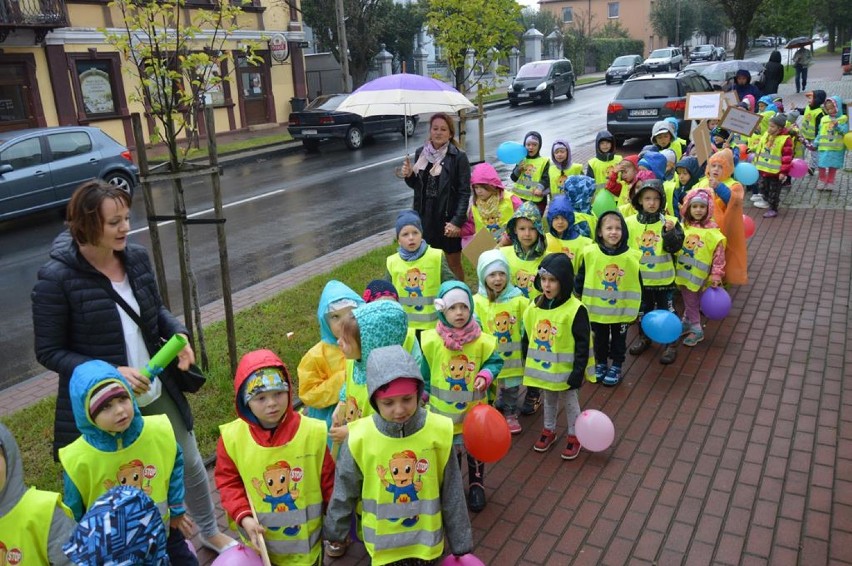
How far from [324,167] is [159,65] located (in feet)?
43.6

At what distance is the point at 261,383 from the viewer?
3.02 metres

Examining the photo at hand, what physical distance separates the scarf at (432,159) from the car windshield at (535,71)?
26996 millimetres

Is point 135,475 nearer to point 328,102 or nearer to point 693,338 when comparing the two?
point 693,338

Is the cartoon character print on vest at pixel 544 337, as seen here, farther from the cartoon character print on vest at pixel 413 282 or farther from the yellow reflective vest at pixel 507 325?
the cartoon character print on vest at pixel 413 282

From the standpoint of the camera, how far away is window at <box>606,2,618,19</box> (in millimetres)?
71688

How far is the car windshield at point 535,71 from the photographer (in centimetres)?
3200

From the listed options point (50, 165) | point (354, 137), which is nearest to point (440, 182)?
point (50, 165)

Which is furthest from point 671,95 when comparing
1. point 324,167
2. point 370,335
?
point 370,335

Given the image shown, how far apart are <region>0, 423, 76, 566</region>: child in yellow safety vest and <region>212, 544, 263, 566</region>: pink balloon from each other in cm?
63

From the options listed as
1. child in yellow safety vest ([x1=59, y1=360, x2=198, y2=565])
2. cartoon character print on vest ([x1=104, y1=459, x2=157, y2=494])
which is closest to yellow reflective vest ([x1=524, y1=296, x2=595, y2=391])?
child in yellow safety vest ([x1=59, y1=360, x2=198, y2=565])

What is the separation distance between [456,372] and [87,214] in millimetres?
2169

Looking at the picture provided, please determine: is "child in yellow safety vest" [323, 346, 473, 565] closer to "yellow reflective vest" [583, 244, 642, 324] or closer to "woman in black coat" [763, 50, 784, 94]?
"yellow reflective vest" [583, 244, 642, 324]

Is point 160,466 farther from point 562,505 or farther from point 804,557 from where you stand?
point 804,557

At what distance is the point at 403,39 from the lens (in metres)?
37.9
